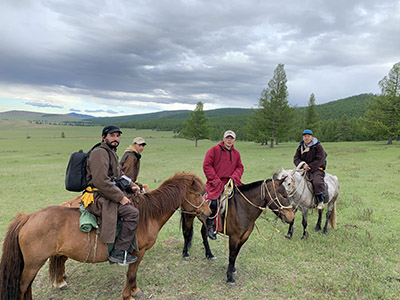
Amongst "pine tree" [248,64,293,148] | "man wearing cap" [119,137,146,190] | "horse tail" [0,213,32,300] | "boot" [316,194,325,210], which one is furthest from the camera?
"pine tree" [248,64,293,148]

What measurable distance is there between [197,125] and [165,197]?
40018 mm

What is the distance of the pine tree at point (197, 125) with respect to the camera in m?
43.5

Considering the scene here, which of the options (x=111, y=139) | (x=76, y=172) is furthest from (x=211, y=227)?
(x=76, y=172)

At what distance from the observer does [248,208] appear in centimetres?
466

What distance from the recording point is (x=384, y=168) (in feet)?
56.1

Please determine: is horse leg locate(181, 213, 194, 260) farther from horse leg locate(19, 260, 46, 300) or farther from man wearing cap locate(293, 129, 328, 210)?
man wearing cap locate(293, 129, 328, 210)

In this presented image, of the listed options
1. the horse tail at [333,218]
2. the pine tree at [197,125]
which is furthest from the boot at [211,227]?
the pine tree at [197,125]

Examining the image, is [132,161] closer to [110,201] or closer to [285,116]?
[110,201]

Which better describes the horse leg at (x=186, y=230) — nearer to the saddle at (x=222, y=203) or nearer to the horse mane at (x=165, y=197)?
the saddle at (x=222, y=203)

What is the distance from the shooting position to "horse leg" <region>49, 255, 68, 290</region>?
4.13m

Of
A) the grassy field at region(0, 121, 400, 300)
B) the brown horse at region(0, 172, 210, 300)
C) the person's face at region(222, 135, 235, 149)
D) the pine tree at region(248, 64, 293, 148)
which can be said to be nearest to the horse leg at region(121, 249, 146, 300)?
the brown horse at region(0, 172, 210, 300)

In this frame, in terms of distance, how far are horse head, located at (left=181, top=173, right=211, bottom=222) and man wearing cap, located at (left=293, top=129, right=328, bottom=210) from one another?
3917 mm

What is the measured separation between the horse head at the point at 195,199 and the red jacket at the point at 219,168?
34 cm

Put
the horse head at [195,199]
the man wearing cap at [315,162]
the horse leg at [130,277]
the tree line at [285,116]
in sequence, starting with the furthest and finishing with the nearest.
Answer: the tree line at [285,116], the man wearing cap at [315,162], the horse head at [195,199], the horse leg at [130,277]
